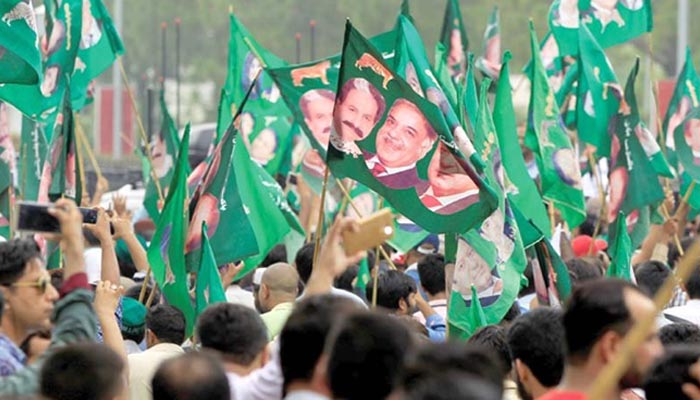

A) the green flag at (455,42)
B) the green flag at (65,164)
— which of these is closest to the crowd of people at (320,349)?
the green flag at (65,164)

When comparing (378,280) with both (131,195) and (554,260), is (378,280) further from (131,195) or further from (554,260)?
(131,195)

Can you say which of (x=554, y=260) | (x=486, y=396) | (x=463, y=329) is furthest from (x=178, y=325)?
(x=486, y=396)

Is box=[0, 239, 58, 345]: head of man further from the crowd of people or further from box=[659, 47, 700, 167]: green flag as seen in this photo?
box=[659, 47, 700, 167]: green flag

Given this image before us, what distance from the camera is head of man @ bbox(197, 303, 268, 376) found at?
19.8 ft

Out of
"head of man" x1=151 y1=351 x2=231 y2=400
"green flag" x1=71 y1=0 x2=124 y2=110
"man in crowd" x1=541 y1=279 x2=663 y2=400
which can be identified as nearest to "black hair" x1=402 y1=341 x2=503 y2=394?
"man in crowd" x1=541 y1=279 x2=663 y2=400

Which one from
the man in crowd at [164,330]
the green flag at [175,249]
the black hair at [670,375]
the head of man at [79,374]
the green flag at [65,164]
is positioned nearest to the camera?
the head of man at [79,374]

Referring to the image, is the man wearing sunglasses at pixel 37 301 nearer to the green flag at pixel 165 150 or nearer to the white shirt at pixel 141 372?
the white shirt at pixel 141 372

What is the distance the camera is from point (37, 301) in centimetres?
594

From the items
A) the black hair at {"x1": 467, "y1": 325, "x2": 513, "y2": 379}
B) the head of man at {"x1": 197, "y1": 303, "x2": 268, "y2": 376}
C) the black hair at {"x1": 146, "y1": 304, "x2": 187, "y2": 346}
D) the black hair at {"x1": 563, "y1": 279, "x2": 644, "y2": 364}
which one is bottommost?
the black hair at {"x1": 146, "y1": 304, "x2": 187, "y2": 346}

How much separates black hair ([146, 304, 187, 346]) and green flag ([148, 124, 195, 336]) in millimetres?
580

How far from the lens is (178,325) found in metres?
7.64

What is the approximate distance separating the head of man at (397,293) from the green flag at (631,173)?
10.3 ft

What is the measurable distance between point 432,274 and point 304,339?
4.40 m

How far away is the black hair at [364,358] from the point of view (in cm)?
462
